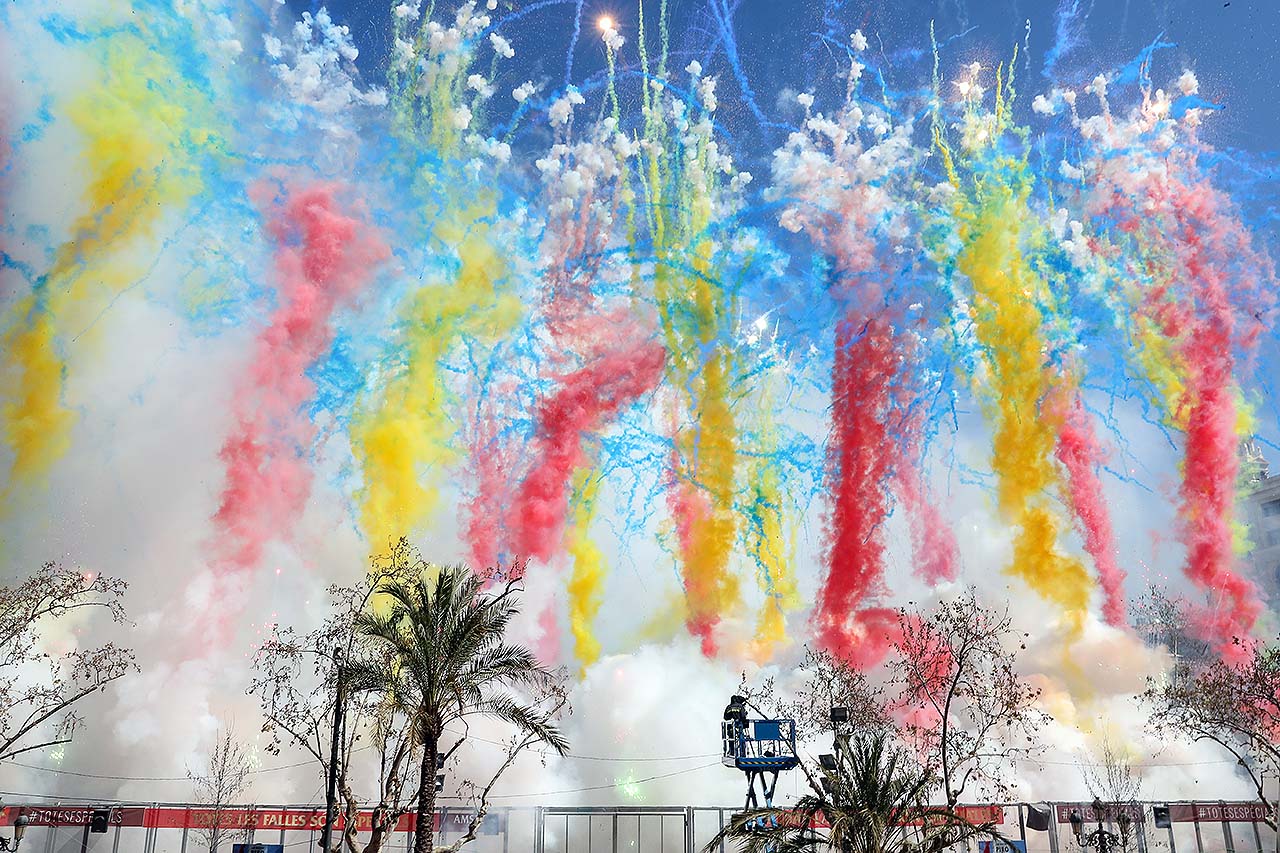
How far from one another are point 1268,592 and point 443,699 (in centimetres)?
8633

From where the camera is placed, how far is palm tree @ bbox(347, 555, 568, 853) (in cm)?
2225

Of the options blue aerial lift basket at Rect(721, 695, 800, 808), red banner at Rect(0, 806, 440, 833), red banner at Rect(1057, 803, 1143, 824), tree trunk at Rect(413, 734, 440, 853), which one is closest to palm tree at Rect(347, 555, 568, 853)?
tree trunk at Rect(413, 734, 440, 853)

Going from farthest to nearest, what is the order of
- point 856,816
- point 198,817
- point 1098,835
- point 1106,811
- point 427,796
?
point 198,817
point 1106,811
point 1098,835
point 427,796
point 856,816

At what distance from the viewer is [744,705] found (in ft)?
117

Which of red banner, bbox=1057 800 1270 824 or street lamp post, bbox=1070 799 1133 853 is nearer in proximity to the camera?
street lamp post, bbox=1070 799 1133 853

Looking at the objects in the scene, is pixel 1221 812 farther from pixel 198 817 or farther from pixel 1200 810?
pixel 198 817

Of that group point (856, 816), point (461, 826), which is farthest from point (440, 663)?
point (461, 826)

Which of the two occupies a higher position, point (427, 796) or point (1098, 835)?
point (427, 796)

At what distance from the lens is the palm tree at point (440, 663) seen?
22.2m

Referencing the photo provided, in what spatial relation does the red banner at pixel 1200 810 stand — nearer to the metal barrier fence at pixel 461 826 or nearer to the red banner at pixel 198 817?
the metal barrier fence at pixel 461 826

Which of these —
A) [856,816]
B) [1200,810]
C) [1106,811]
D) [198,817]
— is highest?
[856,816]

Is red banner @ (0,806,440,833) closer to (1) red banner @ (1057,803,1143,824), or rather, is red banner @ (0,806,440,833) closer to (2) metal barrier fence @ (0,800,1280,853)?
(2) metal barrier fence @ (0,800,1280,853)

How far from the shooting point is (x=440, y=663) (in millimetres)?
22609

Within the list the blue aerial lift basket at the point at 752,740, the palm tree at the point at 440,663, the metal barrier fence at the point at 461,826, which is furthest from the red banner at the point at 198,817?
the palm tree at the point at 440,663
